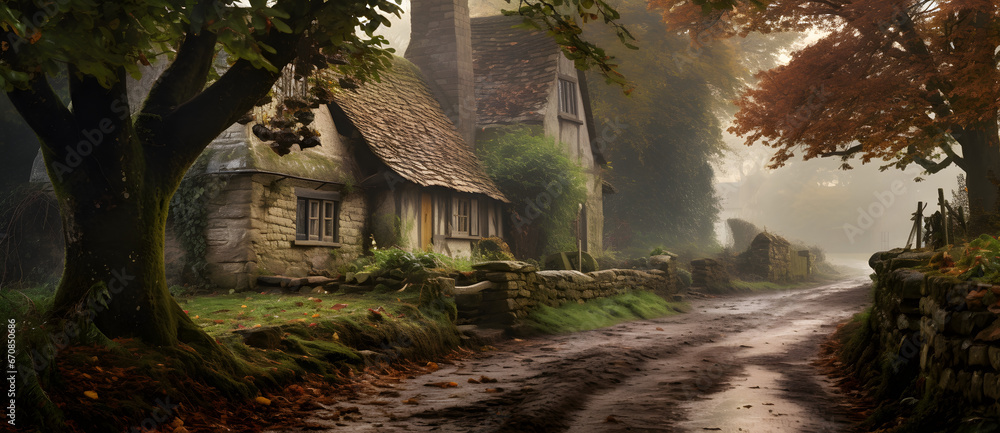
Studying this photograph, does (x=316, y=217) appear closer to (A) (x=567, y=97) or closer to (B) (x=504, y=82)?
(B) (x=504, y=82)

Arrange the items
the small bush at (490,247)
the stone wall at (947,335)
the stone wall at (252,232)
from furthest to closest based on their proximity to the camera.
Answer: the small bush at (490,247), the stone wall at (252,232), the stone wall at (947,335)

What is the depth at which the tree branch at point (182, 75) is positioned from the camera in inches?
249

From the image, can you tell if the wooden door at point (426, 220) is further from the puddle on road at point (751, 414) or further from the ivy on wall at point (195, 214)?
the puddle on road at point (751, 414)

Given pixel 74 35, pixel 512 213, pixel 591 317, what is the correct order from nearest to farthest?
pixel 74 35, pixel 591 317, pixel 512 213

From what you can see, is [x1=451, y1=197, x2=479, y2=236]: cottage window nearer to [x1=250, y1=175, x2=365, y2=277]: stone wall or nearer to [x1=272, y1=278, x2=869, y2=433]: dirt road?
[x1=250, y1=175, x2=365, y2=277]: stone wall

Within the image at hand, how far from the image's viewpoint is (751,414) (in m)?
5.52

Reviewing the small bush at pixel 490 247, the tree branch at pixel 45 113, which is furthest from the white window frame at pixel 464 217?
the tree branch at pixel 45 113

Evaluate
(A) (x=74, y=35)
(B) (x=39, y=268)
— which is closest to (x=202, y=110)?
(A) (x=74, y=35)

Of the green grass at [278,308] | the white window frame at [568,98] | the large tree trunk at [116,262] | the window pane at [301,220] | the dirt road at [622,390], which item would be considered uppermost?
the white window frame at [568,98]

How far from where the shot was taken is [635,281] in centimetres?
1842

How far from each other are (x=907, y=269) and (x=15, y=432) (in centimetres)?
729

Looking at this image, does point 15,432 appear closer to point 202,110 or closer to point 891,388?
point 202,110

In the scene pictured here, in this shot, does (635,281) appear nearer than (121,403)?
No

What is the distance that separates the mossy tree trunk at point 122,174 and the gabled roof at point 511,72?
52.1 ft
